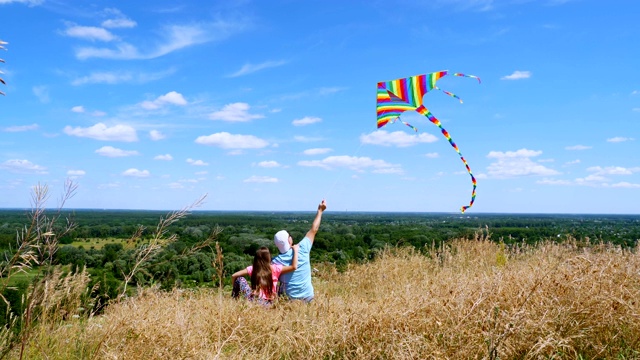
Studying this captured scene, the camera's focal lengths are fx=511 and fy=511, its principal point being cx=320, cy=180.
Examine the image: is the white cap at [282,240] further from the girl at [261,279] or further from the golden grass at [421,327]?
the golden grass at [421,327]

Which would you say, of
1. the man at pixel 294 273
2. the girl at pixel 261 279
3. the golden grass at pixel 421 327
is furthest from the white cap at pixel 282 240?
the golden grass at pixel 421 327

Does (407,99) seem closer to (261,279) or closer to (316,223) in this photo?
(316,223)

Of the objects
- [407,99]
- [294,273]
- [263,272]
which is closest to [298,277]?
[294,273]

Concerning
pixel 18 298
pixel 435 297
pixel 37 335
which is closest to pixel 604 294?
pixel 435 297

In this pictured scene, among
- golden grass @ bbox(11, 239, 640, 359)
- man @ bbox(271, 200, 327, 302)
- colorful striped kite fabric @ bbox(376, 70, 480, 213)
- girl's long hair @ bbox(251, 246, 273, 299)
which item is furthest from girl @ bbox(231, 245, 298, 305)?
colorful striped kite fabric @ bbox(376, 70, 480, 213)

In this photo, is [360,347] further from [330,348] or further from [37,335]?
[37,335]

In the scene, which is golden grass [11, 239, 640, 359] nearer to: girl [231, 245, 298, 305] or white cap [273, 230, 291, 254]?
girl [231, 245, 298, 305]

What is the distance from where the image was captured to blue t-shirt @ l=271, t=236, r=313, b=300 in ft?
20.3

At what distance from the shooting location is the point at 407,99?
663 centimetres

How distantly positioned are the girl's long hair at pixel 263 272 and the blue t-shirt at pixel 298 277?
30 centimetres

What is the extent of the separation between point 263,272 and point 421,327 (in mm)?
2670

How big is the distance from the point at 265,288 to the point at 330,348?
2361 mm

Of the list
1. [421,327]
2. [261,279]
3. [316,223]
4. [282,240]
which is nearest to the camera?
[421,327]

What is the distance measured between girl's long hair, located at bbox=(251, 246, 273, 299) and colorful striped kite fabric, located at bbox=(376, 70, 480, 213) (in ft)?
7.44
